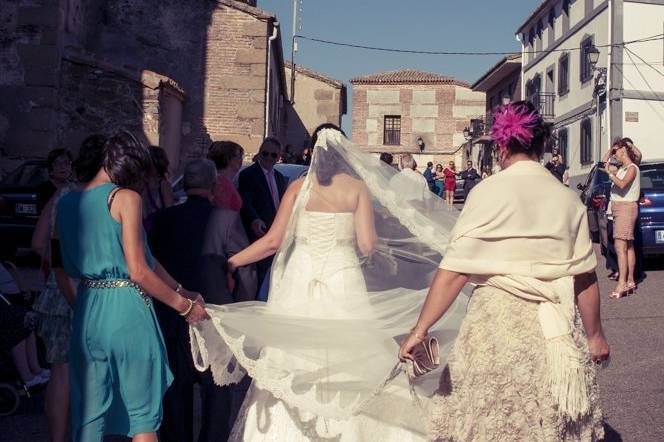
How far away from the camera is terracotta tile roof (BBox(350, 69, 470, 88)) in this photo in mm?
62438

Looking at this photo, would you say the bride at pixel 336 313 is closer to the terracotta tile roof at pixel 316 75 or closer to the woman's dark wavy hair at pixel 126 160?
the woman's dark wavy hair at pixel 126 160

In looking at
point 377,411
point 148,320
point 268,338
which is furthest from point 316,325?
point 148,320

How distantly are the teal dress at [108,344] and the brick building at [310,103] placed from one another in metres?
37.3

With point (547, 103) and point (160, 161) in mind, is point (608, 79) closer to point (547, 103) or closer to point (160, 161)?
point (547, 103)

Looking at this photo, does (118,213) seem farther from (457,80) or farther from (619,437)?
(457,80)

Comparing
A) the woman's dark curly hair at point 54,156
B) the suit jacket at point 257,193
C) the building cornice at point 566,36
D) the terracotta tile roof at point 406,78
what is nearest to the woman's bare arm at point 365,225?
the woman's dark curly hair at point 54,156

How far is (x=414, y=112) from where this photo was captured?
63000 millimetres

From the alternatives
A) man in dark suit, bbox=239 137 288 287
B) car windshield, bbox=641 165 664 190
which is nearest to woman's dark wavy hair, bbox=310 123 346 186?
man in dark suit, bbox=239 137 288 287

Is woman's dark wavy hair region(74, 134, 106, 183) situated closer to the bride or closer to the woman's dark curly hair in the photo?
the bride

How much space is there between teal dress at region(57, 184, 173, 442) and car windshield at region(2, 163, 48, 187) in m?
10.4

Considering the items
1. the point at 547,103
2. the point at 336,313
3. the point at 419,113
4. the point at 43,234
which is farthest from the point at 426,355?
the point at 419,113

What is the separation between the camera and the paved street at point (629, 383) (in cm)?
573

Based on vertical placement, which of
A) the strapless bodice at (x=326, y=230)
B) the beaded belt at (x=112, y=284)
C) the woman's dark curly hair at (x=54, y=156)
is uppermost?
the woman's dark curly hair at (x=54, y=156)

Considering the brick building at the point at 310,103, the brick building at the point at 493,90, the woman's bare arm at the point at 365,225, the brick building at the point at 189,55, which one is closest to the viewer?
the woman's bare arm at the point at 365,225
